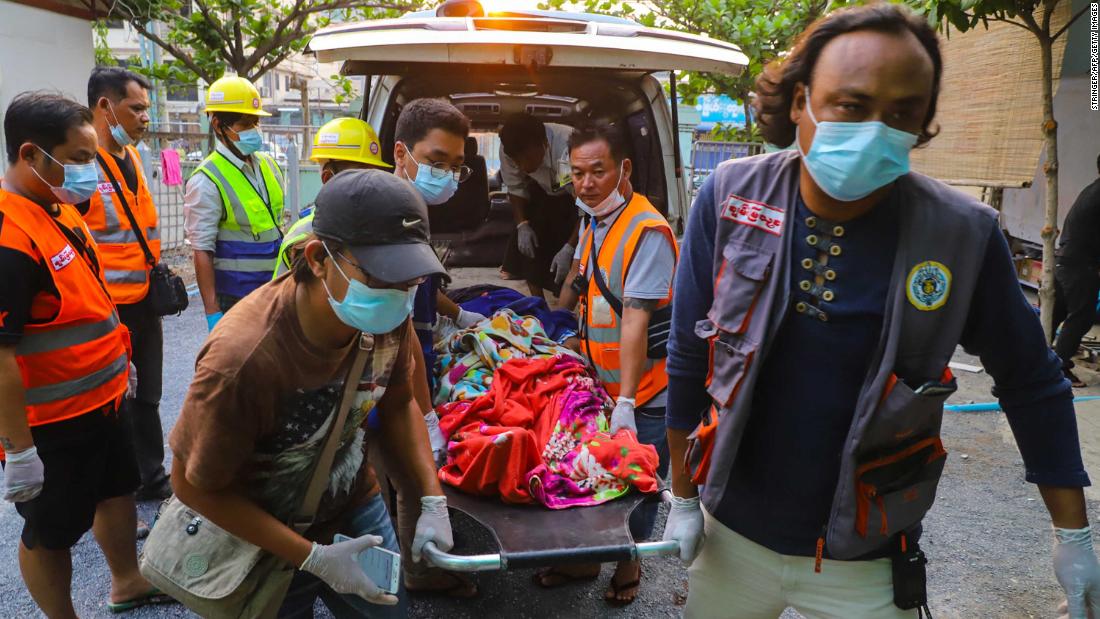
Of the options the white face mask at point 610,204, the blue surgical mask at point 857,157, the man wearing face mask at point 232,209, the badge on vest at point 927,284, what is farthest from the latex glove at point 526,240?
Result: the badge on vest at point 927,284

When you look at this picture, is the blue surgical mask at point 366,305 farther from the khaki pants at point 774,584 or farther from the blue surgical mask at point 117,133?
the blue surgical mask at point 117,133

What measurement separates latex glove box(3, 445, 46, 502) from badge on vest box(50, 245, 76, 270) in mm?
573

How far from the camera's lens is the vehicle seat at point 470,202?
17.1ft

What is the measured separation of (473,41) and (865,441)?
1.99 meters

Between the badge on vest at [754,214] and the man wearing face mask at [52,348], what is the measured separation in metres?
2.09

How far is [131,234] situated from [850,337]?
129 inches

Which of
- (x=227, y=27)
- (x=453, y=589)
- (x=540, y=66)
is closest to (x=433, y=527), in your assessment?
(x=453, y=589)

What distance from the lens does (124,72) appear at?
12.3 feet

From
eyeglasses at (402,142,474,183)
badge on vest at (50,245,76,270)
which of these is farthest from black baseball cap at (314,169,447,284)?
eyeglasses at (402,142,474,183)

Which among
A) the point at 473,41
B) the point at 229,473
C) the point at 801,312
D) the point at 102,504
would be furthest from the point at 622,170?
the point at 102,504

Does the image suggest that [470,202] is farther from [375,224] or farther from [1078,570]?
[1078,570]

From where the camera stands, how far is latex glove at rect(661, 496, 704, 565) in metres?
1.84

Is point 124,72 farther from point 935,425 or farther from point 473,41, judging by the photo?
point 935,425

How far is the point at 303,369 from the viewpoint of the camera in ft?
5.49
